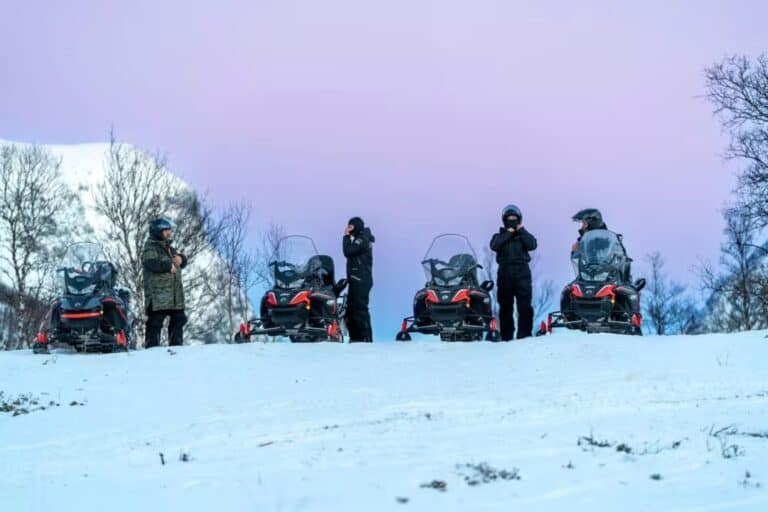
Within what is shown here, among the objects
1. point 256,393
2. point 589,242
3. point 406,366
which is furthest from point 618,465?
point 589,242

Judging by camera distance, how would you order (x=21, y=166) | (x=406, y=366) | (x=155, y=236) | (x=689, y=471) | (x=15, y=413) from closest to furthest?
(x=689, y=471) < (x=15, y=413) < (x=406, y=366) < (x=155, y=236) < (x=21, y=166)

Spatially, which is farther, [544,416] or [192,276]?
[192,276]

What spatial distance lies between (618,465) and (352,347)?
313 inches

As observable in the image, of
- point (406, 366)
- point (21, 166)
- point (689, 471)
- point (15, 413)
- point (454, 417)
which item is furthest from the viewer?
point (21, 166)

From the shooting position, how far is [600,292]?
14.1m

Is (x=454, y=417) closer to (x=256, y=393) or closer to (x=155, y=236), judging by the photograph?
(x=256, y=393)

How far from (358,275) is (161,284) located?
10.2 feet

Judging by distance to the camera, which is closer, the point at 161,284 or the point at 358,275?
the point at 161,284

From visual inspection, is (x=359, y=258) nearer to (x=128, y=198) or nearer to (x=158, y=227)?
(x=158, y=227)

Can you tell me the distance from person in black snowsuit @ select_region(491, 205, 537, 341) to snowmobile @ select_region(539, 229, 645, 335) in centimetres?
42

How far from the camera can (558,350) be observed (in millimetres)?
11844

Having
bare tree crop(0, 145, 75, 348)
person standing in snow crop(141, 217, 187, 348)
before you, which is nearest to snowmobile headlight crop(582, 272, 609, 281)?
person standing in snow crop(141, 217, 187, 348)

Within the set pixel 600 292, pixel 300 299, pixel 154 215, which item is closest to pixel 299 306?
pixel 300 299

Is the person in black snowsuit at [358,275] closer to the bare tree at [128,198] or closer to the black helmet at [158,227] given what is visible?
the black helmet at [158,227]
